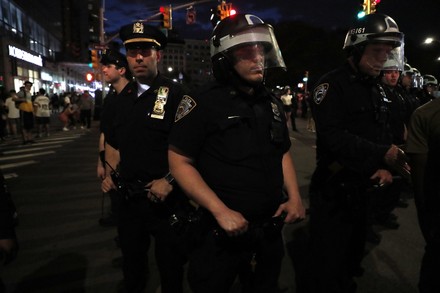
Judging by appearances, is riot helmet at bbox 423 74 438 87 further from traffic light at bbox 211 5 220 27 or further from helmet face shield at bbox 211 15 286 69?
traffic light at bbox 211 5 220 27

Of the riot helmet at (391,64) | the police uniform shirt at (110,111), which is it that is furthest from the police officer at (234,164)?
the riot helmet at (391,64)

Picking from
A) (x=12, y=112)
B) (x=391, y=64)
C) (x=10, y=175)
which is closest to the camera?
(x=391, y=64)

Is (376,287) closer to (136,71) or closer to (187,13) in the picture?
(136,71)

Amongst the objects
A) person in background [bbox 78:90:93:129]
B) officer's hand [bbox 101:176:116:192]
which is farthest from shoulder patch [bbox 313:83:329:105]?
person in background [bbox 78:90:93:129]

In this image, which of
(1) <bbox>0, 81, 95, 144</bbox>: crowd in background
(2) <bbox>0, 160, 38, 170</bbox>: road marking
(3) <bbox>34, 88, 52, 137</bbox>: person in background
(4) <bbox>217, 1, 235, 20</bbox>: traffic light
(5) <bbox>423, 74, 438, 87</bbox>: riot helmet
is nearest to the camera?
(5) <bbox>423, 74, 438, 87</bbox>: riot helmet

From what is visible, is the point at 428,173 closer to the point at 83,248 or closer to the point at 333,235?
the point at 333,235

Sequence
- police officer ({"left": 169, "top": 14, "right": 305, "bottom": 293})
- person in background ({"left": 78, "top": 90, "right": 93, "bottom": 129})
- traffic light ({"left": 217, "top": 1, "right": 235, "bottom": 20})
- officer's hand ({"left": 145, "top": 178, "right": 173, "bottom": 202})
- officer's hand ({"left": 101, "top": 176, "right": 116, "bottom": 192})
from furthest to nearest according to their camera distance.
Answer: person in background ({"left": 78, "top": 90, "right": 93, "bottom": 129}) < traffic light ({"left": 217, "top": 1, "right": 235, "bottom": 20}) < officer's hand ({"left": 101, "top": 176, "right": 116, "bottom": 192}) < officer's hand ({"left": 145, "top": 178, "right": 173, "bottom": 202}) < police officer ({"left": 169, "top": 14, "right": 305, "bottom": 293})

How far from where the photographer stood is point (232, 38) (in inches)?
75.8

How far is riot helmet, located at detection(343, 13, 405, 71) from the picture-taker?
255 centimetres

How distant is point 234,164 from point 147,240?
4.40 ft

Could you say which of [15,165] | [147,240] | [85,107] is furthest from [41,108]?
[147,240]

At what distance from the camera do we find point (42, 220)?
5.07m

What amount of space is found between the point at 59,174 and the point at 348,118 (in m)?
7.14

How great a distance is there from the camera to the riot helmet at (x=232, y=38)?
1.93 meters
